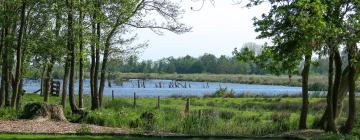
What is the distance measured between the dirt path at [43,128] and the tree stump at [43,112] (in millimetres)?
616

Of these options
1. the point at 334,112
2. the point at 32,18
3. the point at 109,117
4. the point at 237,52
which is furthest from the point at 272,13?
the point at 32,18

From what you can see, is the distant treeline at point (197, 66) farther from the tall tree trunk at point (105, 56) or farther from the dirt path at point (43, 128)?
the dirt path at point (43, 128)

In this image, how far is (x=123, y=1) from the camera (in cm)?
3097

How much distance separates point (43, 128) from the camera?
73.5ft

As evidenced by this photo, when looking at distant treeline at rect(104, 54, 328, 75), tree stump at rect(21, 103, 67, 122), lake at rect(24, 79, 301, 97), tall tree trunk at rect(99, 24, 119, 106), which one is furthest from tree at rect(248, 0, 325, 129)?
distant treeline at rect(104, 54, 328, 75)

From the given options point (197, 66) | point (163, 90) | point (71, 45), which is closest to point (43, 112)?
point (71, 45)

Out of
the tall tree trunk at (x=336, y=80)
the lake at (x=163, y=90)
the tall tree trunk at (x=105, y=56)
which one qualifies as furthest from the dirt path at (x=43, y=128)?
the lake at (x=163, y=90)

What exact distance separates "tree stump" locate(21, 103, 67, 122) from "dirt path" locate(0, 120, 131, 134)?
62 centimetres

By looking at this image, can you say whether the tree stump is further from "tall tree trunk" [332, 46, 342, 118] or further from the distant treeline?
the distant treeline

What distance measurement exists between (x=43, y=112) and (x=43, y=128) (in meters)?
3.12

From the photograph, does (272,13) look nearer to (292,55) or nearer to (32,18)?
(292,55)

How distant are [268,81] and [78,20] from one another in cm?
13074

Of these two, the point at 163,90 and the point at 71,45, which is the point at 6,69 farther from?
the point at 163,90

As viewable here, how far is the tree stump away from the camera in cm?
2530
